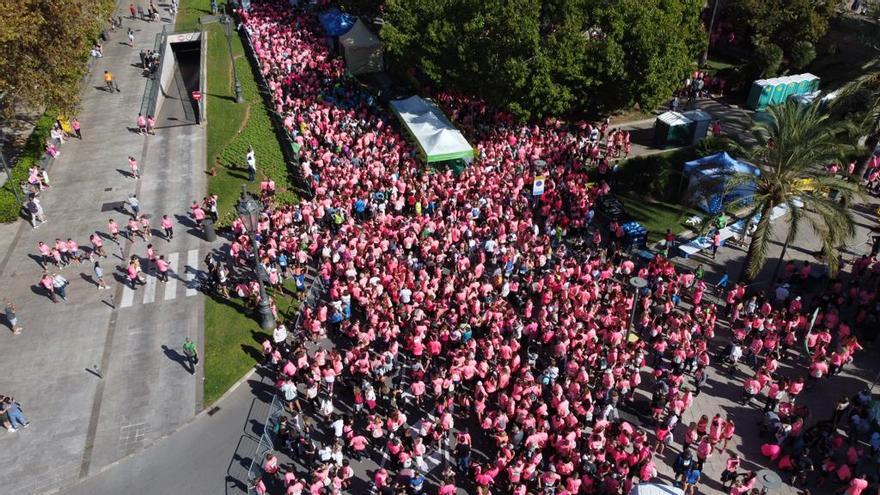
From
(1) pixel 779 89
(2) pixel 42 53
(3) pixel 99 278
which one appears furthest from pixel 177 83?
(1) pixel 779 89

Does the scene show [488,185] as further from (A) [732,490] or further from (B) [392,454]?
(A) [732,490]

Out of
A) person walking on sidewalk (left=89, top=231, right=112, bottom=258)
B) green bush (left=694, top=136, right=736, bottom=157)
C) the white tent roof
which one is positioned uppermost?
green bush (left=694, top=136, right=736, bottom=157)

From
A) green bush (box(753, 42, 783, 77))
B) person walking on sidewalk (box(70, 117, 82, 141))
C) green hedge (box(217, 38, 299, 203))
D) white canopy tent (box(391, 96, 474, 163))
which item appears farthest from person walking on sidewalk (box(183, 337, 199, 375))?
green bush (box(753, 42, 783, 77))

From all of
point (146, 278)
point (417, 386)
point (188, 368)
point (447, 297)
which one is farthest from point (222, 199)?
point (417, 386)

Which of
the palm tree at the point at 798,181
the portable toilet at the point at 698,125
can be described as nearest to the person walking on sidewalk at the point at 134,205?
the palm tree at the point at 798,181

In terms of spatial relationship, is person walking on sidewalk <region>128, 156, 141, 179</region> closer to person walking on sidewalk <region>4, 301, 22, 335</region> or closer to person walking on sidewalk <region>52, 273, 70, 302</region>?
person walking on sidewalk <region>52, 273, 70, 302</region>

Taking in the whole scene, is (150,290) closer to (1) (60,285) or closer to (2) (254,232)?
(1) (60,285)

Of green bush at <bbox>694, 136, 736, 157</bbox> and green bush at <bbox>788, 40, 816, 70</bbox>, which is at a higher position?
green bush at <bbox>788, 40, 816, 70</bbox>
